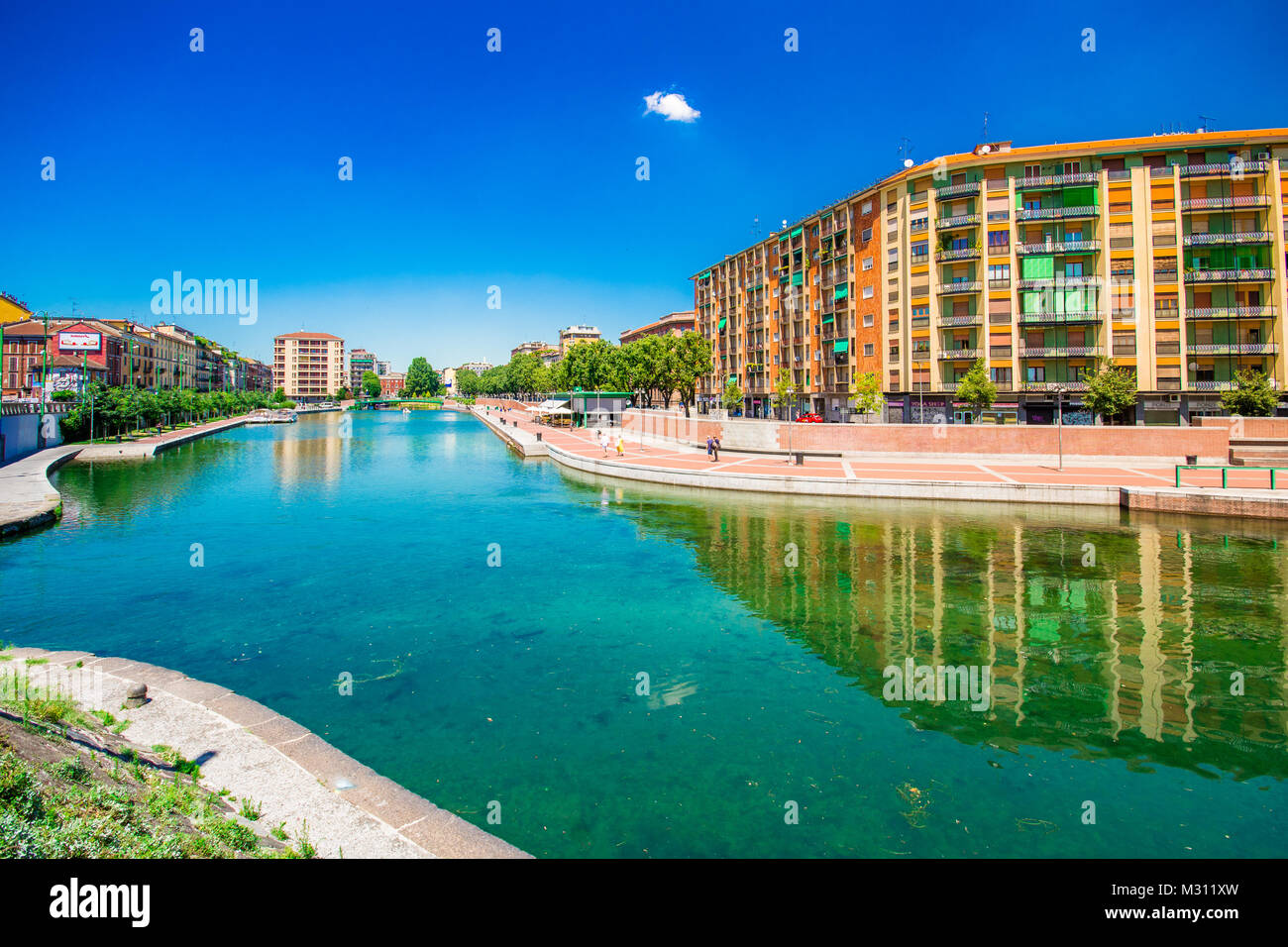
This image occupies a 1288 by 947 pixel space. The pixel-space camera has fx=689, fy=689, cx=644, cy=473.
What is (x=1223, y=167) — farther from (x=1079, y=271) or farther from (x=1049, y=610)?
(x=1049, y=610)

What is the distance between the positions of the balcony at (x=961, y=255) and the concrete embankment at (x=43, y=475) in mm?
56603

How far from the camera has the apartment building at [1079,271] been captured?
49219mm

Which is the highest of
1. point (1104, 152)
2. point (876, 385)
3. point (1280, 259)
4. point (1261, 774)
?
point (1104, 152)

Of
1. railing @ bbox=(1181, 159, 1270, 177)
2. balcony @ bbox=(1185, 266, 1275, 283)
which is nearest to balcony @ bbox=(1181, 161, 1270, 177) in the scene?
railing @ bbox=(1181, 159, 1270, 177)

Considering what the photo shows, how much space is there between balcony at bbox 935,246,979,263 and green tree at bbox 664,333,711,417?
34.2 meters

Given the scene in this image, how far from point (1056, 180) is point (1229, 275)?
1354cm

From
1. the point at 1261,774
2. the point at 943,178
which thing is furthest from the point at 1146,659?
the point at 943,178

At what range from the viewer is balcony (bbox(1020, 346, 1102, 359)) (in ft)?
169

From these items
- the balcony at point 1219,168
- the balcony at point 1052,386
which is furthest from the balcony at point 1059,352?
the balcony at point 1219,168

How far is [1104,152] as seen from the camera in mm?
50406

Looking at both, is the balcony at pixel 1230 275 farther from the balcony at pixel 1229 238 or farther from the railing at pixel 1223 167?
the railing at pixel 1223 167

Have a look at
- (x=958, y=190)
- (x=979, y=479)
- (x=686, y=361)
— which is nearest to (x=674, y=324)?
(x=686, y=361)
